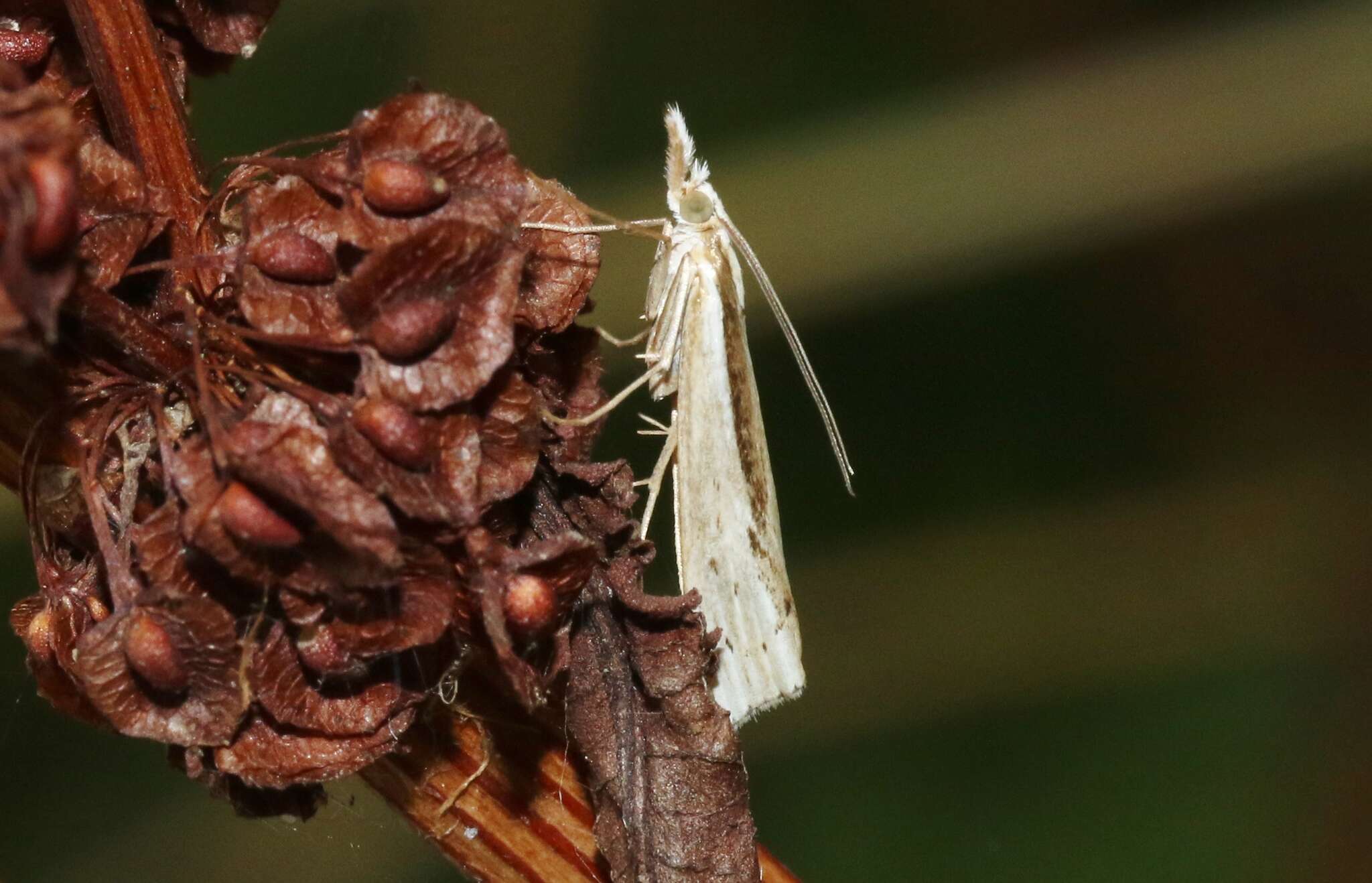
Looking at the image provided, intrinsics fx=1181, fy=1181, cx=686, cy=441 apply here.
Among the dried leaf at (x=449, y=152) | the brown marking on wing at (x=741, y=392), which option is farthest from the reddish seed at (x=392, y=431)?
the brown marking on wing at (x=741, y=392)

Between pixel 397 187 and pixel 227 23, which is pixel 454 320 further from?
pixel 227 23

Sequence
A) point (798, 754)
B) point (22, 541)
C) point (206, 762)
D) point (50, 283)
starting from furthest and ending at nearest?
point (798, 754) < point (22, 541) < point (206, 762) < point (50, 283)

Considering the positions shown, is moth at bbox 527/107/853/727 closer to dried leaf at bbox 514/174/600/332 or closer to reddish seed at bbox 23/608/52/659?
dried leaf at bbox 514/174/600/332

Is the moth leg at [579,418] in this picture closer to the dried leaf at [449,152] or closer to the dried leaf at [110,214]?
the dried leaf at [449,152]

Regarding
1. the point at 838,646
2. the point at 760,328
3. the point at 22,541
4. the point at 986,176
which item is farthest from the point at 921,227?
the point at 22,541

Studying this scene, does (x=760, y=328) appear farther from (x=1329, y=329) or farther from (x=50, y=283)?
(x=50, y=283)

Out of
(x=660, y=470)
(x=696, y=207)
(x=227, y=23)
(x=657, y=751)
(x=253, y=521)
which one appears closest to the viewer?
(x=253, y=521)

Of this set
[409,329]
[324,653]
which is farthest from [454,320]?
[324,653]
